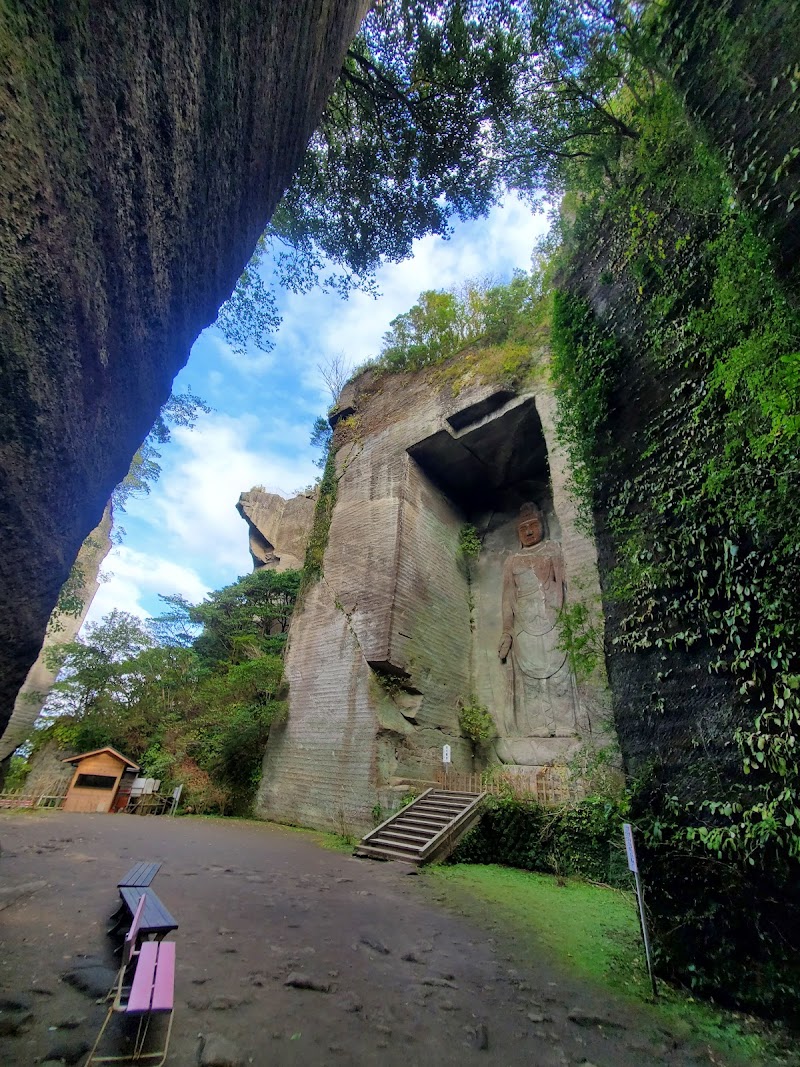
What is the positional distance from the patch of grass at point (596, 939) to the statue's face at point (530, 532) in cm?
861

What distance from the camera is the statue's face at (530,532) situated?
1406cm

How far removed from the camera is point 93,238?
1612mm

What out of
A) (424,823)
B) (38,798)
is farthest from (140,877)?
(38,798)

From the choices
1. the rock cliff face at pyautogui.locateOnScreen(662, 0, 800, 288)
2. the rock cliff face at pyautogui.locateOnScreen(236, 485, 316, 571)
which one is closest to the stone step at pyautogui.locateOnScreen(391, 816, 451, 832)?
the rock cliff face at pyautogui.locateOnScreen(662, 0, 800, 288)

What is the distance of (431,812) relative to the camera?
880cm

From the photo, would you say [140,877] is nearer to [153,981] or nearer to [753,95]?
[153,981]

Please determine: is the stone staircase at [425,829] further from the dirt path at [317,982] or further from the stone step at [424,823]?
the dirt path at [317,982]

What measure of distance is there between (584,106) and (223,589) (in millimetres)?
20753

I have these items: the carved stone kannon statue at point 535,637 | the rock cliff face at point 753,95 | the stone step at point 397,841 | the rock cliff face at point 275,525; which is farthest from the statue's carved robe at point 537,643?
the rock cliff face at point 275,525

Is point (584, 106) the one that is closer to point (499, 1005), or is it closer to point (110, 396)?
point (110, 396)

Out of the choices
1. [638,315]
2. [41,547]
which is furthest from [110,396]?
[638,315]

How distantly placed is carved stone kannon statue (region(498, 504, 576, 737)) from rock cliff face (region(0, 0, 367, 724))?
10785 mm

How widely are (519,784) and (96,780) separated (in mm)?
11808

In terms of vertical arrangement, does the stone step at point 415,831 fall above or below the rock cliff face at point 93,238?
below
